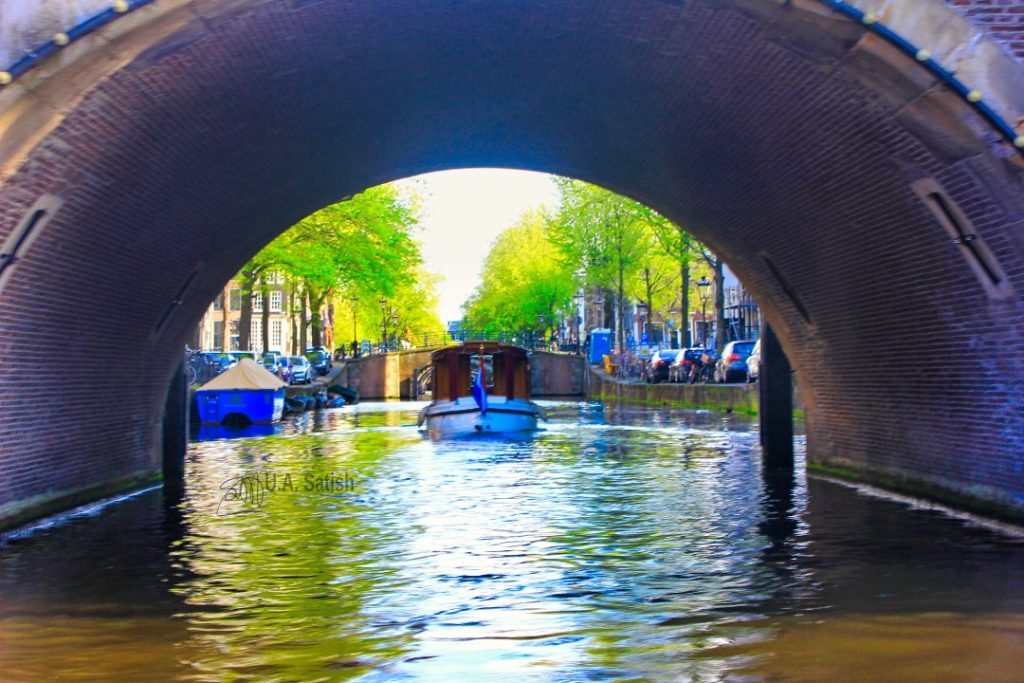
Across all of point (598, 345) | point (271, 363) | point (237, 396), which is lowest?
point (237, 396)

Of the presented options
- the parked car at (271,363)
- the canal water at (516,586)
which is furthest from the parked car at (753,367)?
the canal water at (516,586)

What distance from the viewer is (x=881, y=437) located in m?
Answer: 15.8

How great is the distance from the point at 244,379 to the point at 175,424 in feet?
47.4

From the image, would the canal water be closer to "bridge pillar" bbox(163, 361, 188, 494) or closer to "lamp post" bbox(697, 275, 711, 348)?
"bridge pillar" bbox(163, 361, 188, 494)

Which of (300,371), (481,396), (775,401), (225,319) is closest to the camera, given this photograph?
(775,401)

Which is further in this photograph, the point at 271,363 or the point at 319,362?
the point at 319,362

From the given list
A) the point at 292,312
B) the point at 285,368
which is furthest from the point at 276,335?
the point at 285,368

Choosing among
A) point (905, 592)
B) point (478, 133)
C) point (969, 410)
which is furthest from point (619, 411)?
point (905, 592)

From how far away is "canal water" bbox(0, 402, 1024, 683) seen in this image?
7.39 m

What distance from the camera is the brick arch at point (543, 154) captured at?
1061 cm

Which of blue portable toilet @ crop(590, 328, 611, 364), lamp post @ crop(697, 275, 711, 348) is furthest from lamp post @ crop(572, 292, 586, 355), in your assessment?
lamp post @ crop(697, 275, 711, 348)

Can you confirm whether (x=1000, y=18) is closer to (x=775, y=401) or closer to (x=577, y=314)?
(x=775, y=401)

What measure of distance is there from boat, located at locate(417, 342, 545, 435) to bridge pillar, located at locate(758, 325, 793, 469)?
40.6ft

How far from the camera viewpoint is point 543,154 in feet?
59.1
